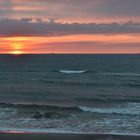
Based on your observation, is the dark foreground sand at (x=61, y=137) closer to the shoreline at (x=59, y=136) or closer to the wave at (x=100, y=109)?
the shoreline at (x=59, y=136)

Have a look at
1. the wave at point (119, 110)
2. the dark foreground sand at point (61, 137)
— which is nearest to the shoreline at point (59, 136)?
the dark foreground sand at point (61, 137)

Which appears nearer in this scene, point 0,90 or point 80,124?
point 80,124

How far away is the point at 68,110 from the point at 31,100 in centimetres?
721

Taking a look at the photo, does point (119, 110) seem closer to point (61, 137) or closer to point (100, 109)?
point (100, 109)

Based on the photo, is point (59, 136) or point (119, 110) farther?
point (119, 110)

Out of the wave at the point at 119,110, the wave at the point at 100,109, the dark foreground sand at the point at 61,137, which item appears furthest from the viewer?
the wave at the point at 100,109

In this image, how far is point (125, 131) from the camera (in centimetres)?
1922

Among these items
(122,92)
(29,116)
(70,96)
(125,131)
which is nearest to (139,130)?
(125,131)

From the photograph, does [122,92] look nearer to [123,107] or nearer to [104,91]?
[104,91]

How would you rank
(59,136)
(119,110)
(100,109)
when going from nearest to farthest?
(59,136), (119,110), (100,109)

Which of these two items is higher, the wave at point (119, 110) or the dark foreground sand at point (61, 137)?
the dark foreground sand at point (61, 137)

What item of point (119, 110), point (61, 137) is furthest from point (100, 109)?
point (61, 137)

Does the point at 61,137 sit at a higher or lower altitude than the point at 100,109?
higher

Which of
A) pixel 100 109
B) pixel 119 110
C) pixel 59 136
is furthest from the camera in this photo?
pixel 100 109
